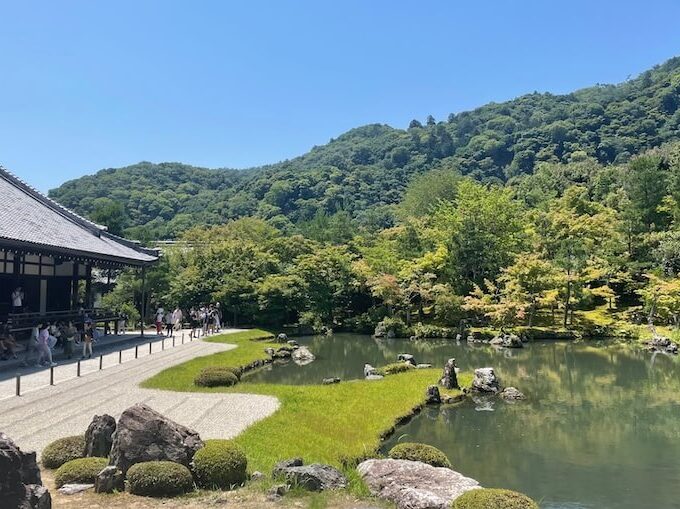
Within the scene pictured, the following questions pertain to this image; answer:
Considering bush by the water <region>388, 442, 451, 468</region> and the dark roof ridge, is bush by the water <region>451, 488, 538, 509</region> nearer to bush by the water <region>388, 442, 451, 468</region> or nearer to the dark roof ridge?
bush by the water <region>388, 442, 451, 468</region>

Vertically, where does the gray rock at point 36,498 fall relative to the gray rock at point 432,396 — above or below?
above

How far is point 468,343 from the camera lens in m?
35.9

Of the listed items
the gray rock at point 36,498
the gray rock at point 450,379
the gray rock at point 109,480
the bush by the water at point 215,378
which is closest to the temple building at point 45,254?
the bush by the water at point 215,378

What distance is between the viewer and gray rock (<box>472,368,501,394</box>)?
19.7 meters

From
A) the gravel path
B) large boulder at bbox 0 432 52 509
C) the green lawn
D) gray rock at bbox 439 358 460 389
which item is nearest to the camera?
large boulder at bbox 0 432 52 509

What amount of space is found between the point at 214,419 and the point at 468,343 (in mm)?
25225

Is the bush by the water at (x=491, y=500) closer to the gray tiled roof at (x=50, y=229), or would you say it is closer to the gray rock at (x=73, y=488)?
the gray rock at (x=73, y=488)

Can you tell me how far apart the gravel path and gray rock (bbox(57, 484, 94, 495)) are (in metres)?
2.74

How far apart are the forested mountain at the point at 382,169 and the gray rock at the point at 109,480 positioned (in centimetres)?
6426

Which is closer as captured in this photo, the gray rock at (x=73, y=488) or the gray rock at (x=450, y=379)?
the gray rock at (x=73, y=488)

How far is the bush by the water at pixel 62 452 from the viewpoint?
9.23 metres

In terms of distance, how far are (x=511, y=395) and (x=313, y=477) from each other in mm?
12302

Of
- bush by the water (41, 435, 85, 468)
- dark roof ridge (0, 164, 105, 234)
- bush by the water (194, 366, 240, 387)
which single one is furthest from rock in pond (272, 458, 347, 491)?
dark roof ridge (0, 164, 105, 234)

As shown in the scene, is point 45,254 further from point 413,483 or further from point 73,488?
point 413,483
